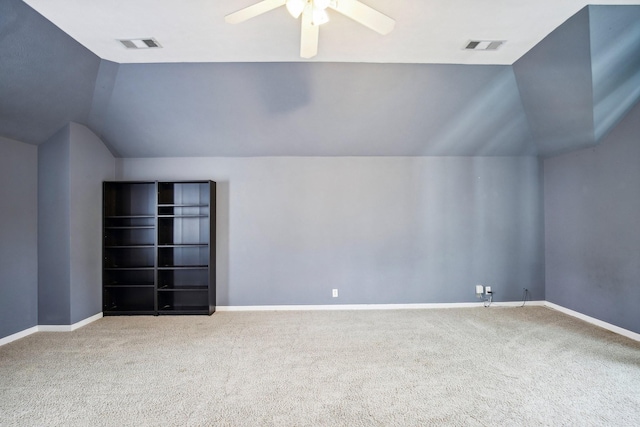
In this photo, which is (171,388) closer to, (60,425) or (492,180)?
(60,425)

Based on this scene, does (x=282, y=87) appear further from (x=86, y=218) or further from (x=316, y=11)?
(x=86, y=218)

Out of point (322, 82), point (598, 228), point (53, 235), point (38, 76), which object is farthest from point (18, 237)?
point (598, 228)

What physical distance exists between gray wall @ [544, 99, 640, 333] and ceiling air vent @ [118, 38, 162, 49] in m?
4.86

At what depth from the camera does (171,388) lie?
2512 millimetres

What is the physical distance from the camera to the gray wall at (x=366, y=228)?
15.1ft

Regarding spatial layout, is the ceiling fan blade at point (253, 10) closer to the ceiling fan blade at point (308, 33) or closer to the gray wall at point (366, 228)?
the ceiling fan blade at point (308, 33)

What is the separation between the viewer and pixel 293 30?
9.30ft

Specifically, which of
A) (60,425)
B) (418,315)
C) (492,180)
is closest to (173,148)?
(60,425)

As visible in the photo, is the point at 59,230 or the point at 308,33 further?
the point at 59,230

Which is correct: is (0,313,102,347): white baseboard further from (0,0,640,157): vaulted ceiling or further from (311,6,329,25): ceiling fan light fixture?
(311,6,329,25): ceiling fan light fixture

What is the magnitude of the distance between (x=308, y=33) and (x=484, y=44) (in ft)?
6.66

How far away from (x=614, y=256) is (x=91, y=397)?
17.1 feet

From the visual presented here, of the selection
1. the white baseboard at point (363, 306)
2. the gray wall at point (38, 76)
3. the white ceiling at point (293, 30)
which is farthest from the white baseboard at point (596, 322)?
the gray wall at point (38, 76)

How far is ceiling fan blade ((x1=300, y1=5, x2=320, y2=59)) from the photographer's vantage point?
1924 millimetres
